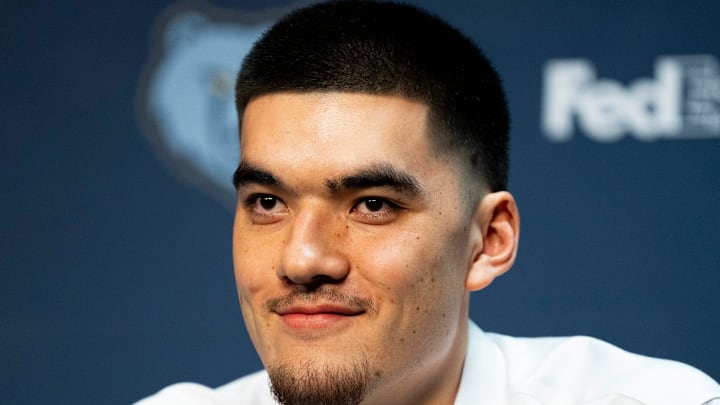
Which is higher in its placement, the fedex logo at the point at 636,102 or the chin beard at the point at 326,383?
the fedex logo at the point at 636,102

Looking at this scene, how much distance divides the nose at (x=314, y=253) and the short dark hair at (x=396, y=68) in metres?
0.23

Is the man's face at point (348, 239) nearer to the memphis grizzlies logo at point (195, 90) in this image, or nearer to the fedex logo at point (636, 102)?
the fedex logo at point (636, 102)

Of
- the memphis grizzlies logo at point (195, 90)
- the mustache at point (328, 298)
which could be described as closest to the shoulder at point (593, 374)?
the mustache at point (328, 298)

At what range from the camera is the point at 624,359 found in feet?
6.04

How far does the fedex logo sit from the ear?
0.94m

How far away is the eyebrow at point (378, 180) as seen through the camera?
150 cm

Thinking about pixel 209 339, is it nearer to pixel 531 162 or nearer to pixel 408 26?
pixel 531 162

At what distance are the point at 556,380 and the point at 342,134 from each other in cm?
71

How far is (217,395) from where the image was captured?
6.64 ft

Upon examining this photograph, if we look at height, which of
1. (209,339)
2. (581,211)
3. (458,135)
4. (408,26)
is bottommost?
(209,339)

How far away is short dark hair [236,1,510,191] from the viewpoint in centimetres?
159

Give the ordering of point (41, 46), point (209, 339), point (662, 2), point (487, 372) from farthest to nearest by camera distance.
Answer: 1. point (41, 46)
2. point (209, 339)
3. point (662, 2)
4. point (487, 372)

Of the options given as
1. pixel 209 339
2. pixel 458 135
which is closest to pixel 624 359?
pixel 458 135

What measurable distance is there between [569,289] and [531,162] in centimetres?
37
